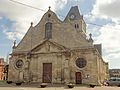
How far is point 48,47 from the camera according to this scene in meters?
36.3

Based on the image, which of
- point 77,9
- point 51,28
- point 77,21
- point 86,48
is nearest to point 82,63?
point 86,48

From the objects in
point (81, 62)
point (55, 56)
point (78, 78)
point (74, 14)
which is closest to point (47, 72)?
point (55, 56)

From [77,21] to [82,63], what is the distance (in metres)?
27.0

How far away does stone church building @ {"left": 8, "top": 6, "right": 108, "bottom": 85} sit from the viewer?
33219 millimetres

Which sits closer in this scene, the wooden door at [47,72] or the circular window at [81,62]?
the circular window at [81,62]

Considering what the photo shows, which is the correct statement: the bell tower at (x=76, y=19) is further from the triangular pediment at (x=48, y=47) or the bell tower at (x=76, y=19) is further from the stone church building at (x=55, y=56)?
the triangular pediment at (x=48, y=47)

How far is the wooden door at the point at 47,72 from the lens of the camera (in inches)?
1393

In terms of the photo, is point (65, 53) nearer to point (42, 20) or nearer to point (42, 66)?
point (42, 66)

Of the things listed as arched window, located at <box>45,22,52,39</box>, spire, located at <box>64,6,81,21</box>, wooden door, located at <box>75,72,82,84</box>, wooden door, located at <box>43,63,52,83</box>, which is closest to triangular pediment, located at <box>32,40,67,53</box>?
arched window, located at <box>45,22,52,39</box>

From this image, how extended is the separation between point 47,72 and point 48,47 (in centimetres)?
410

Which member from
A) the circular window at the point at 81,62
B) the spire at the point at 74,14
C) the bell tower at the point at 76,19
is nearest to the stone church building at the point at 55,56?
the circular window at the point at 81,62

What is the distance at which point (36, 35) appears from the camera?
38.8m

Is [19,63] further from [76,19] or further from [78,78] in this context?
[76,19]

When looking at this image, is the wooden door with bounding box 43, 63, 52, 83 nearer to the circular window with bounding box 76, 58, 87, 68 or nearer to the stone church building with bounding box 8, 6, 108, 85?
the stone church building with bounding box 8, 6, 108, 85
